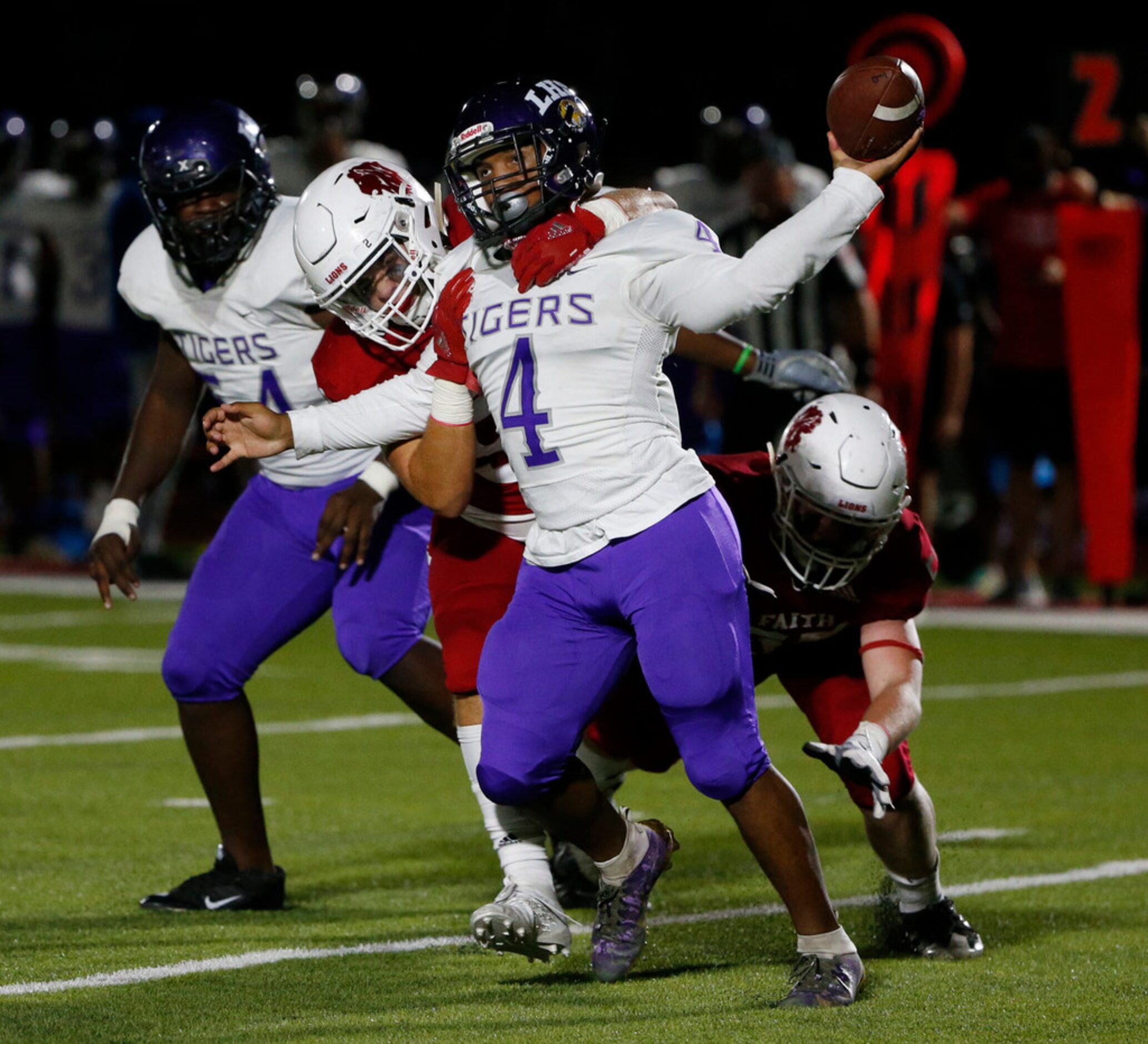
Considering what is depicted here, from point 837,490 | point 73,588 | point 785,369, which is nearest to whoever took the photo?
point 837,490

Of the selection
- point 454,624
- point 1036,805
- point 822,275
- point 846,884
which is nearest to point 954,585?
point 822,275

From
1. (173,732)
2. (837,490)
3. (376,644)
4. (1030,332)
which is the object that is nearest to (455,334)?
(837,490)

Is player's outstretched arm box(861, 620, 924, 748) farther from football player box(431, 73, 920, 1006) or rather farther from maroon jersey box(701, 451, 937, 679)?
football player box(431, 73, 920, 1006)

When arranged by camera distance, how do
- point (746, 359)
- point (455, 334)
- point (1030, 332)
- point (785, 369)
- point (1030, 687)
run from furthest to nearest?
1. point (1030, 332)
2. point (1030, 687)
3. point (785, 369)
4. point (746, 359)
5. point (455, 334)

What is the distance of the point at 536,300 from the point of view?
351 cm

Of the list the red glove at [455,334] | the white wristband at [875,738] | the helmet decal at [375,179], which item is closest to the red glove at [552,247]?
the red glove at [455,334]

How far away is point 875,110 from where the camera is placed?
3.33m

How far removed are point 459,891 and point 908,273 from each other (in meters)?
5.92

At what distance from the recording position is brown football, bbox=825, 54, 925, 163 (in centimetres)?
334

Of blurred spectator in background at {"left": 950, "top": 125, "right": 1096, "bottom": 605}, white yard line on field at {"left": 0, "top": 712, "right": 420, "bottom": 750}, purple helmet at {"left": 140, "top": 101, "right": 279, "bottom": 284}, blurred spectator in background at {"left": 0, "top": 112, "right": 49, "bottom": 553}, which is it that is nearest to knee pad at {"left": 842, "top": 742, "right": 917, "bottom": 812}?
purple helmet at {"left": 140, "top": 101, "right": 279, "bottom": 284}

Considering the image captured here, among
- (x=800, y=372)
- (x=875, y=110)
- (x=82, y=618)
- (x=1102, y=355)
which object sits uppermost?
(x=875, y=110)

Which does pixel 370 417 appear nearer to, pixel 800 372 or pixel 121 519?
pixel 121 519

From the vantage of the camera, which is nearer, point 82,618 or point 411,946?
point 411,946

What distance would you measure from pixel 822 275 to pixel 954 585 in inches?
139
